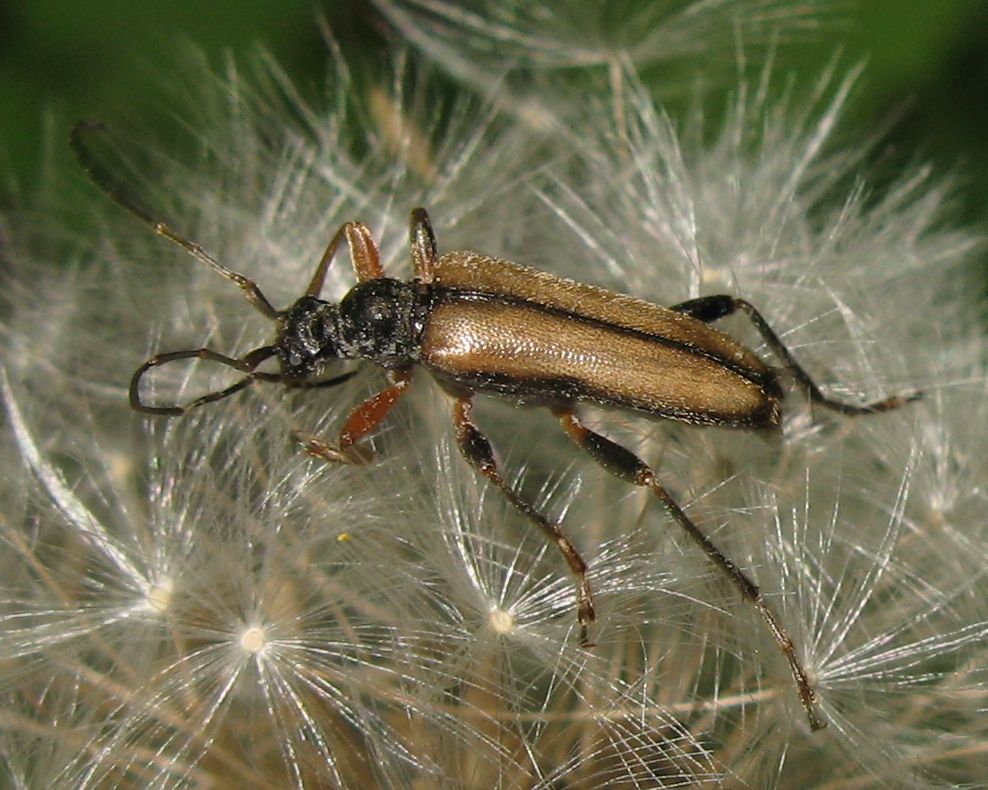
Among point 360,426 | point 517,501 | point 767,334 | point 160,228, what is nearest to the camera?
point 517,501

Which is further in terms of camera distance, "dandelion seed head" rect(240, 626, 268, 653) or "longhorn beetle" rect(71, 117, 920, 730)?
"longhorn beetle" rect(71, 117, 920, 730)

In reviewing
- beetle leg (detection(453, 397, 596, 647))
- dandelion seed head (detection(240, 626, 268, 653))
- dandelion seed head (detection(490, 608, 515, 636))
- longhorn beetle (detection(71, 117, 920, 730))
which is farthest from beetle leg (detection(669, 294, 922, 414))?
dandelion seed head (detection(240, 626, 268, 653))

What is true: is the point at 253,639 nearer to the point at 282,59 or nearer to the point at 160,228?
the point at 160,228

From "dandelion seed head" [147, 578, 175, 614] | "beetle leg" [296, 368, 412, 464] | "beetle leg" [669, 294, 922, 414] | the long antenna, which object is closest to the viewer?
"dandelion seed head" [147, 578, 175, 614]

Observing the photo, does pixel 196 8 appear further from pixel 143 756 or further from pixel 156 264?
pixel 143 756

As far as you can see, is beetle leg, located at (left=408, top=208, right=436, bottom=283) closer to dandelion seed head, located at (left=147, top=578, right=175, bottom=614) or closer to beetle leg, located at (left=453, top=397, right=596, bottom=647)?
beetle leg, located at (left=453, top=397, right=596, bottom=647)

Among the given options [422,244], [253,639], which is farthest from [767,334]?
[253,639]

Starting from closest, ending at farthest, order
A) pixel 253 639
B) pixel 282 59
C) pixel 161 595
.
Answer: pixel 253 639, pixel 161 595, pixel 282 59

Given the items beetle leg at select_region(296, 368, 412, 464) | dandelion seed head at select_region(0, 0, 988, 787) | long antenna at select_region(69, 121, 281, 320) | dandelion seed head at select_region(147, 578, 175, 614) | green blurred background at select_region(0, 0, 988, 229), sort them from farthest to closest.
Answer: green blurred background at select_region(0, 0, 988, 229)
long antenna at select_region(69, 121, 281, 320)
beetle leg at select_region(296, 368, 412, 464)
dandelion seed head at select_region(147, 578, 175, 614)
dandelion seed head at select_region(0, 0, 988, 787)
